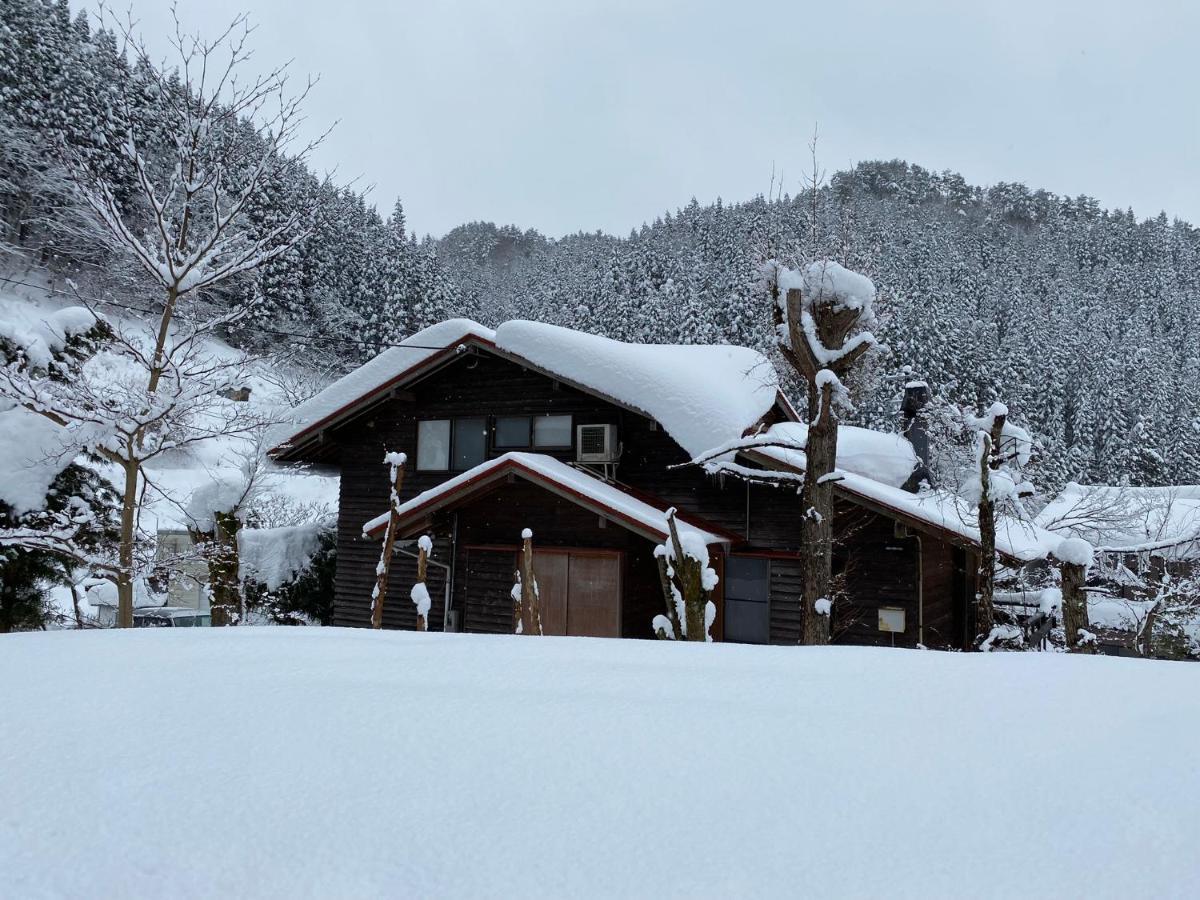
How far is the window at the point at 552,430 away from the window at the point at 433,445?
6.67 ft

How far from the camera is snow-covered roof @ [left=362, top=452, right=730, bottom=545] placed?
1134 centimetres

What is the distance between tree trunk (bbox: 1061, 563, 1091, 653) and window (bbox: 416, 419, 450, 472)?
424 inches

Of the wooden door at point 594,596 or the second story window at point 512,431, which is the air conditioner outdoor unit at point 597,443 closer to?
the second story window at point 512,431

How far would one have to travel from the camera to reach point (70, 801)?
1.97 m

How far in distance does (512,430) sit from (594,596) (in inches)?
157

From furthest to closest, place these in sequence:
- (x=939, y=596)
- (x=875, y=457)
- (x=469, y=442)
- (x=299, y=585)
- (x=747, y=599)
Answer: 1. (x=299, y=585)
2. (x=875, y=457)
3. (x=469, y=442)
4. (x=939, y=596)
5. (x=747, y=599)

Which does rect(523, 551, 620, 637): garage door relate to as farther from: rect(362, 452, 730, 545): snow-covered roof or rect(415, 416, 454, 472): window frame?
rect(415, 416, 454, 472): window frame

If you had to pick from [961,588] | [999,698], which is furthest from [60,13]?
[999,698]

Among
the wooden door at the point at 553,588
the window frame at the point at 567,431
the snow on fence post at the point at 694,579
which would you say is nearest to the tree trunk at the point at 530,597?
the snow on fence post at the point at 694,579

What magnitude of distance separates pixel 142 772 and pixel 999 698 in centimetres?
297

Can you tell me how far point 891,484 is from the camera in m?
15.4

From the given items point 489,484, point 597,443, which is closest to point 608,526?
point 597,443

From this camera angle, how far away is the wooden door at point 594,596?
12.4 meters

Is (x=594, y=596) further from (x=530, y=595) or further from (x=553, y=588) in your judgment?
(x=530, y=595)
